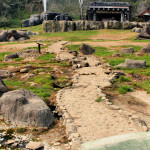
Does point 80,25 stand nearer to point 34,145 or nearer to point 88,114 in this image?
point 88,114

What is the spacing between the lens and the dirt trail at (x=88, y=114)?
7.54 m

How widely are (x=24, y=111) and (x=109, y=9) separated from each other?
44.3 meters

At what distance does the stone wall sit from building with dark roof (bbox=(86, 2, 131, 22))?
19.8ft

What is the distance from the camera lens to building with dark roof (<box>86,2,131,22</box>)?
161 ft

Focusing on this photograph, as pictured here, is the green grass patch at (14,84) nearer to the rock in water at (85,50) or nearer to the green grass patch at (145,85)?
the green grass patch at (145,85)

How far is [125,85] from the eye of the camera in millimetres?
→ 12797

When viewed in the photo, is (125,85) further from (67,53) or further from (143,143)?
(67,53)

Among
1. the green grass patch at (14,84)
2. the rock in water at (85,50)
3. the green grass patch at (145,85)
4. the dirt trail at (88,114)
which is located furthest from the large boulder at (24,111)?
the rock in water at (85,50)

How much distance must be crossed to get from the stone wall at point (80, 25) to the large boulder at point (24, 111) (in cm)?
3542

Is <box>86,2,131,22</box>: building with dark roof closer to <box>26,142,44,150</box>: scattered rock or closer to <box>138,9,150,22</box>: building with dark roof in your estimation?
<box>138,9,150,22</box>: building with dark roof

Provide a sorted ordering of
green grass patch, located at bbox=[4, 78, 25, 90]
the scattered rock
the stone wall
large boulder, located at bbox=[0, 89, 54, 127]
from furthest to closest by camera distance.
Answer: the stone wall
green grass patch, located at bbox=[4, 78, 25, 90]
large boulder, located at bbox=[0, 89, 54, 127]
the scattered rock

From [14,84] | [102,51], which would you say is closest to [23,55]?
[102,51]

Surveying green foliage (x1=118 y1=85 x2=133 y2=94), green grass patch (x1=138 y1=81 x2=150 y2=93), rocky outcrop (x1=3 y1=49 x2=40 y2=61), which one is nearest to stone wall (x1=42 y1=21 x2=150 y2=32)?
rocky outcrop (x1=3 y1=49 x2=40 y2=61)

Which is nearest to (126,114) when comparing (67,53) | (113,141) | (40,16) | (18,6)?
(113,141)
